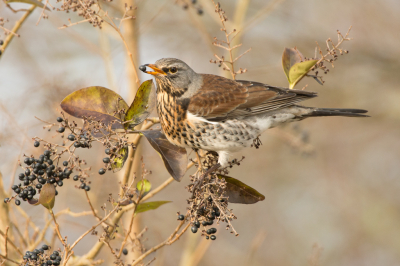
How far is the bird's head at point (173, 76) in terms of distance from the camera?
3223 mm

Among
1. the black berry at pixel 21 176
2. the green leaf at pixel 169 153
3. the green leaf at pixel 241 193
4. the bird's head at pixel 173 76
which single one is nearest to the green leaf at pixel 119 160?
the green leaf at pixel 169 153

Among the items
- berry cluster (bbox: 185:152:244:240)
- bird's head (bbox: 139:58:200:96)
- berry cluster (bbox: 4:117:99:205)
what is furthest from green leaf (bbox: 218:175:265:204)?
bird's head (bbox: 139:58:200:96)

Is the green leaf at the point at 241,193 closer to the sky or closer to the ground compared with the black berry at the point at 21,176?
closer to the sky

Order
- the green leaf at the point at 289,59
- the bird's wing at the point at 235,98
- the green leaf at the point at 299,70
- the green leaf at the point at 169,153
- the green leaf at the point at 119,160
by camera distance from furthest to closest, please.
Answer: the bird's wing at the point at 235,98, the green leaf at the point at 289,59, the green leaf at the point at 299,70, the green leaf at the point at 169,153, the green leaf at the point at 119,160

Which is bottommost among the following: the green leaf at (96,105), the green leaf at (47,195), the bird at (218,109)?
the green leaf at (47,195)

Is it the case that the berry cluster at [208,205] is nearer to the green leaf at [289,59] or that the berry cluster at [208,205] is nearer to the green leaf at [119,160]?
the green leaf at [119,160]

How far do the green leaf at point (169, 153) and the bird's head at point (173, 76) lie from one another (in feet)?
2.72

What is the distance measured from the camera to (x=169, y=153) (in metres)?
2.49

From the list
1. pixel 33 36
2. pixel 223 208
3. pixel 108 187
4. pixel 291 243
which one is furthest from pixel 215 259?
pixel 223 208

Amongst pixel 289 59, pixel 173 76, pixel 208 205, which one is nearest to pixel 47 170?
pixel 208 205

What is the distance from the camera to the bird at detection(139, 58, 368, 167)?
10.4 ft

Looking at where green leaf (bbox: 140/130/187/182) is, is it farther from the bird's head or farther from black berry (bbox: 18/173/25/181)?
the bird's head

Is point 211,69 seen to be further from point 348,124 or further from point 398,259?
point 398,259

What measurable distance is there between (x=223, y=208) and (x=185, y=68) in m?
1.44
